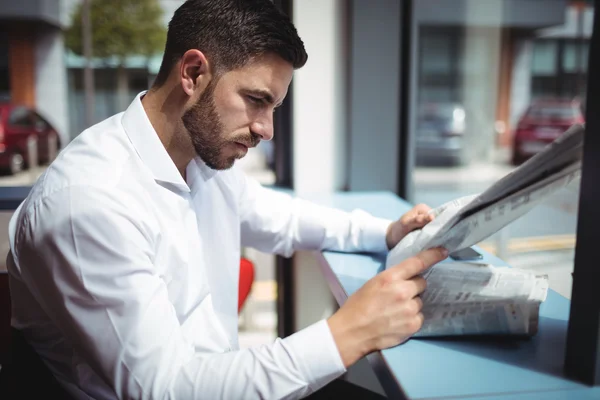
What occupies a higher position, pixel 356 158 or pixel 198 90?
pixel 198 90

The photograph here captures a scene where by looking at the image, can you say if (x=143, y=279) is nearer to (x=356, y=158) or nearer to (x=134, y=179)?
(x=134, y=179)

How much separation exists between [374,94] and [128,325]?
1.60 meters

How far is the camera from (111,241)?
2.41 ft

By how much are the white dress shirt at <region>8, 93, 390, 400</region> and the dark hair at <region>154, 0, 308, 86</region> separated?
6.5 inches

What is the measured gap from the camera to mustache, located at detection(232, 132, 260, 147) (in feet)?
3.29

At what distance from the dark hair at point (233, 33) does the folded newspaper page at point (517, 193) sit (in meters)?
0.45

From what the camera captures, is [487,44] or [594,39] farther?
[487,44]

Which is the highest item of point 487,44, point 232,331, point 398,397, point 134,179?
point 487,44

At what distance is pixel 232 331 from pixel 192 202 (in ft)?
1.09

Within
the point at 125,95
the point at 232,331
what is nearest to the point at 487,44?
the point at 125,95

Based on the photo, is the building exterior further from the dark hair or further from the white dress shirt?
the white dress shirt

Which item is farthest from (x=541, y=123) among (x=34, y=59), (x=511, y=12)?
(x=34, y=59)

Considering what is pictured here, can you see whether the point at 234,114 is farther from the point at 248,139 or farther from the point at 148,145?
the point at 148,145

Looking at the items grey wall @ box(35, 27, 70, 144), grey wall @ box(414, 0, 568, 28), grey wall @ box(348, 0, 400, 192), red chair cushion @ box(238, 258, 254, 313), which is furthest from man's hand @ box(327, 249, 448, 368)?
grey wall @ box(414, 0, 568, 28)
